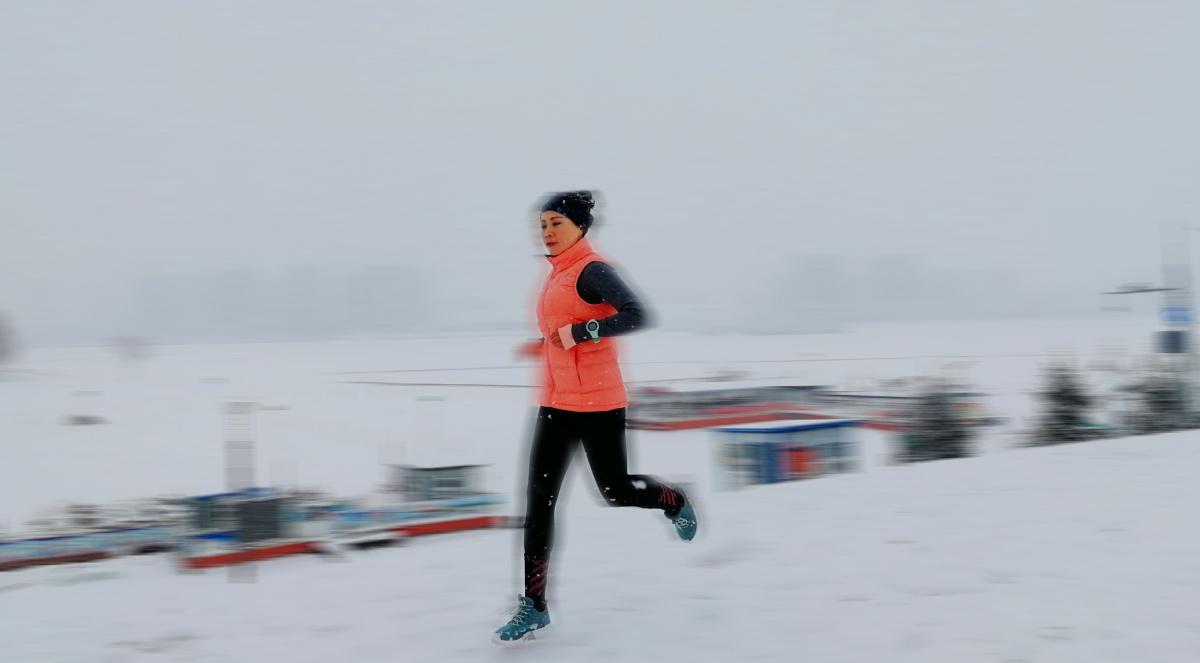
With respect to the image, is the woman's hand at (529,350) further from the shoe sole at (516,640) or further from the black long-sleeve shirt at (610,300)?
the shoe sole at (516,640)

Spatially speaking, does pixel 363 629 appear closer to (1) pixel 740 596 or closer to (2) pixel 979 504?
(1) pixel 740 596

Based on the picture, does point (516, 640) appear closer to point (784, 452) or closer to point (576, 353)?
point (576, 353)

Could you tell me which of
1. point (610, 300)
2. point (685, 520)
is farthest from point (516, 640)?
point (610, 300)

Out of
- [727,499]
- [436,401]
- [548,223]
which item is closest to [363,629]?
[548,223]

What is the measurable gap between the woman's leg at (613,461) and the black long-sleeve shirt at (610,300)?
396 mm

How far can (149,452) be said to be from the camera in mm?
24016

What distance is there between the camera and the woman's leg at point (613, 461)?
13.1 feet

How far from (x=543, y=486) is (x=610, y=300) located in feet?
2.71

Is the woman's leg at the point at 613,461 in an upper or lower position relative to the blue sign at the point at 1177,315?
lower

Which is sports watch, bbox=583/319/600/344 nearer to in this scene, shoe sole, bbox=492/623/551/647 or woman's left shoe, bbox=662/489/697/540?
woman's left shoe, bbox=662/489/697/540

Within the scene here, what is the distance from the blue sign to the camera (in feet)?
52.7

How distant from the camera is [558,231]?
3.97 m

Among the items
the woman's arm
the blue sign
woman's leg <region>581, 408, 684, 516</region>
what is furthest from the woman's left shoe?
the blue sign

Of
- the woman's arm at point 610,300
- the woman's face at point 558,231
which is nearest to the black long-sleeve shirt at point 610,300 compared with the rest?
the woman's arm at point 610,300
